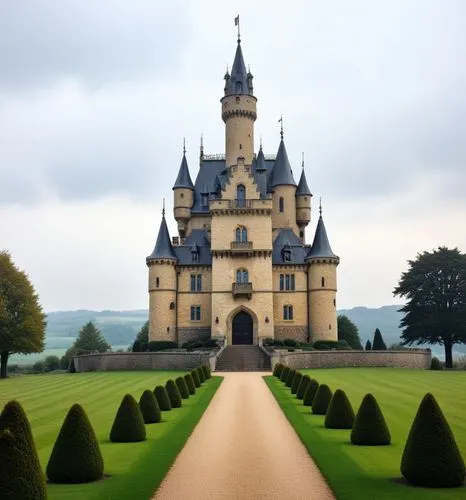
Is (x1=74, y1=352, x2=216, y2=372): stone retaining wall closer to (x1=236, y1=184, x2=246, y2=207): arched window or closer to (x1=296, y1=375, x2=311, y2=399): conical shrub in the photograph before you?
(x1=236, y1=184, x2=246, y2=207): arched window

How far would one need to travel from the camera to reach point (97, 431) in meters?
23.8

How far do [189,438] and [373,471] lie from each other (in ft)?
23.5

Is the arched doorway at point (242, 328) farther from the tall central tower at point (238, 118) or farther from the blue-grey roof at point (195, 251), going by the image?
the tall central tower at point (238, 118)

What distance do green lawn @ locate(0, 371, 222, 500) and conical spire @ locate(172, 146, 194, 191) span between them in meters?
38.8

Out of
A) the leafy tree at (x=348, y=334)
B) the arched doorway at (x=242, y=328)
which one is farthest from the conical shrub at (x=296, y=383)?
the leafy tree at (x=348, y=334)

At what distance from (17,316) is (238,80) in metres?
38.2

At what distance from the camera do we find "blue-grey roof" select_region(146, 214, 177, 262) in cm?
7412

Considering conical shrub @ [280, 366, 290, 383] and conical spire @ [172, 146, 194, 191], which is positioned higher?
conical spire @ [172, 146, 194, 191]

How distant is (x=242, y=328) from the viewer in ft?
240

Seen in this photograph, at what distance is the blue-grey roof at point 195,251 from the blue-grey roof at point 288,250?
7.65 metres

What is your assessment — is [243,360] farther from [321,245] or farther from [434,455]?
[434,455]

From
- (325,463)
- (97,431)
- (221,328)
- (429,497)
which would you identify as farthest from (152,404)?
(221,328)

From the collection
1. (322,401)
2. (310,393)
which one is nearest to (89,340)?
(310,393)

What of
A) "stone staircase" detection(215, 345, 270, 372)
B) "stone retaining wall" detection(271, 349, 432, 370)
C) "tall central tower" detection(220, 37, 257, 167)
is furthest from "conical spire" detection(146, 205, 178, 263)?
"stone retaining wall" detection(271, 349, 432, 370)
